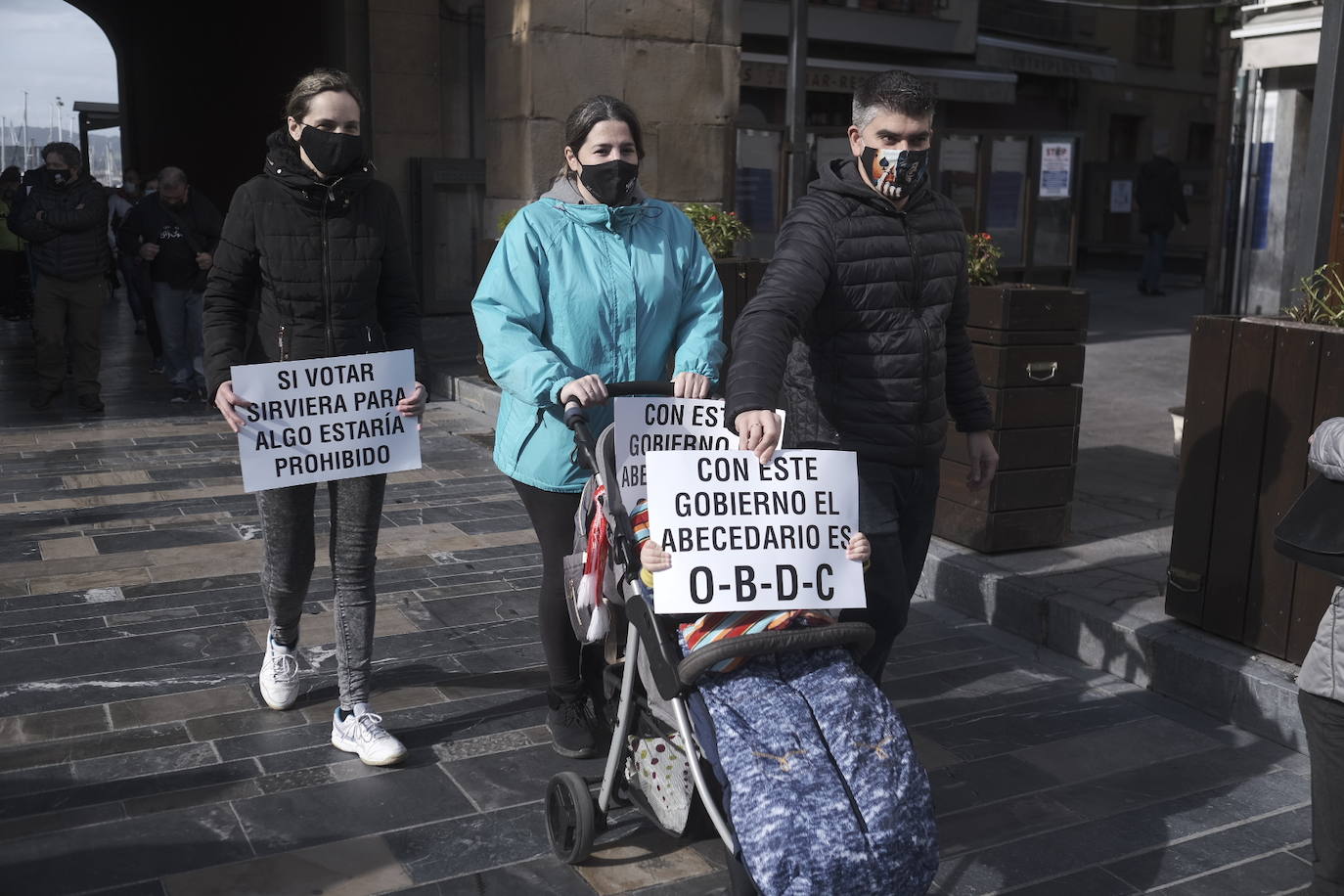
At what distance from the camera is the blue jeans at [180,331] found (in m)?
10.8

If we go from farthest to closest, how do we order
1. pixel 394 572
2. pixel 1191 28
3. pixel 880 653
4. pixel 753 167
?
pixel 1191 28 < pixel 753 167 < pixel 394 572 < pixel 880 653

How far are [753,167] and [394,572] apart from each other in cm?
585

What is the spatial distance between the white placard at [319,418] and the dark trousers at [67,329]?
7170 mm

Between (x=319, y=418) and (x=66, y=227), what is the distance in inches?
281

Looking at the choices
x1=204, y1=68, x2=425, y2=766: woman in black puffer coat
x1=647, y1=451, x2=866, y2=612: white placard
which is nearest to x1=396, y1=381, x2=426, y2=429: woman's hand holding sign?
x1=204, y1=68, x2=425, y2=766: woman in black puffer coat

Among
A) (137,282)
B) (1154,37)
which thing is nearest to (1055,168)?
(137,282)

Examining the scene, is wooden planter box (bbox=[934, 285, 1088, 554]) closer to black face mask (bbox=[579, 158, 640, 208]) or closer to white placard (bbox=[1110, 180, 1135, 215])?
black face mask (bbox=[579, 158, 640, 208])

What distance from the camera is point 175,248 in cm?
1060

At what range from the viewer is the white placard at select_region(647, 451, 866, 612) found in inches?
115

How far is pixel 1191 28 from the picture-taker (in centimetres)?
3325

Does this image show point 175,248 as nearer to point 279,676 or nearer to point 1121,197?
point 279,676

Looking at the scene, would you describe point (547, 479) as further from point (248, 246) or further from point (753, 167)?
point (753, 167)

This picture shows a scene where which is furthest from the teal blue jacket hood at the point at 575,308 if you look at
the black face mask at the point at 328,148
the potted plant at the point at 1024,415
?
the potted plant at the point at 1024,415

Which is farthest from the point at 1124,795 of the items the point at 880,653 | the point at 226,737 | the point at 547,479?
the point at 226,737
